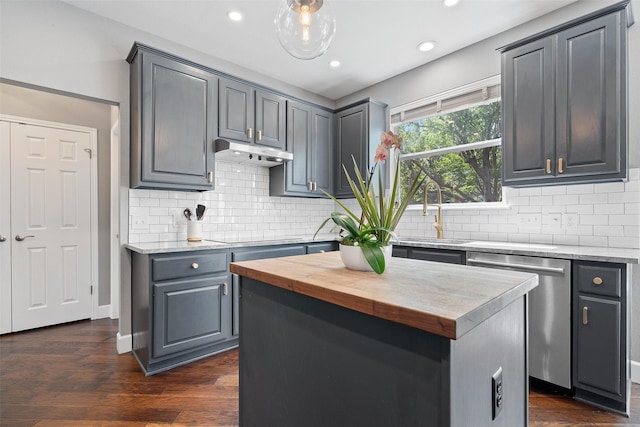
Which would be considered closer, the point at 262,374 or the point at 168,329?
the point at 262,374

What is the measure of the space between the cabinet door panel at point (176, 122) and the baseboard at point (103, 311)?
2072mm

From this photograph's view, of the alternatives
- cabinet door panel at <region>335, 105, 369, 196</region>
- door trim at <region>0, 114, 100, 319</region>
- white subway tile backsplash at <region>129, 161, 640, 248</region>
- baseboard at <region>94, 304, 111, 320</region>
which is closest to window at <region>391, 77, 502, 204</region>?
white subway tile backsplash at <region>129, 161, 640, 248</region>

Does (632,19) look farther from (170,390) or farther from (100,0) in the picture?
(170,390)

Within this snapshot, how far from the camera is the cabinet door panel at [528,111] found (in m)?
2.32

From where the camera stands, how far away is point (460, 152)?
3301mm

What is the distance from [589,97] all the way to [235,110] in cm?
288

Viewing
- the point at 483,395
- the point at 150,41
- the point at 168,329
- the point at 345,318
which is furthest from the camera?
the point at 150,41

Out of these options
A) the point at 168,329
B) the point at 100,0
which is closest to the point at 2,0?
the point at 100,0

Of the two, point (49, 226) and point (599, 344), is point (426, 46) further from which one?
point (49, 226)

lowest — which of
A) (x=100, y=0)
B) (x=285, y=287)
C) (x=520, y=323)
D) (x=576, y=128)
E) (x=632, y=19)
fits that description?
(x=520, y=323)

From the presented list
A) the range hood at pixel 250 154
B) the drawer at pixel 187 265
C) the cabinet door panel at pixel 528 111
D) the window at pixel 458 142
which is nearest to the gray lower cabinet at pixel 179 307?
the drawer at pixel 187 265

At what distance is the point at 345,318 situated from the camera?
A: 0.95 meters

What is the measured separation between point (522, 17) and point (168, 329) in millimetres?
3899

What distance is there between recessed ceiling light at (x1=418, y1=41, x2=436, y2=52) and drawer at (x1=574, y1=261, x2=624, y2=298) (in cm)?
235
